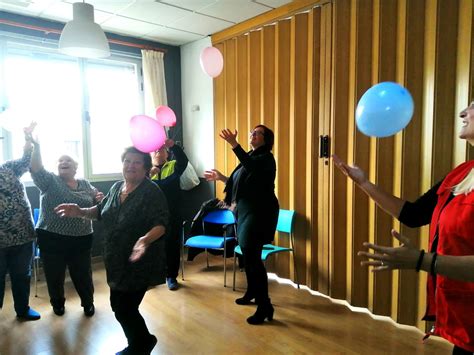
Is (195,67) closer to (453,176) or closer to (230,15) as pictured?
(230,15)

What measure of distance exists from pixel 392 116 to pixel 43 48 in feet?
12.2

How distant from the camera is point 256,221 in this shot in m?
2.76

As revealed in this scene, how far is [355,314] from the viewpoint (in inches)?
117

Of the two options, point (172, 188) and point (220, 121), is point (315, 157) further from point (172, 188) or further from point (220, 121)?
point (220, 121)

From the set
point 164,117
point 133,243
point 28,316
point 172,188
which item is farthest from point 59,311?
point 164,117

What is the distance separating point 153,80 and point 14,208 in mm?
2381

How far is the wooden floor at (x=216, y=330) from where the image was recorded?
2.45 metres

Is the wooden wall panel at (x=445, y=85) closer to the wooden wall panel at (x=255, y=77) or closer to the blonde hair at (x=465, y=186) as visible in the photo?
the blonde hair at (x=465, y=186)

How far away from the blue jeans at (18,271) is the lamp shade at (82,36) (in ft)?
5.10

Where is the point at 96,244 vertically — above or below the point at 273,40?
below

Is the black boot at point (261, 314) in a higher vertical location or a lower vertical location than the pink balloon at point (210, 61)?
lower

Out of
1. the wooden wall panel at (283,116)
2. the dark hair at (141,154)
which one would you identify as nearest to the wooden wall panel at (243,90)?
the wooden wall panel at (283,116)

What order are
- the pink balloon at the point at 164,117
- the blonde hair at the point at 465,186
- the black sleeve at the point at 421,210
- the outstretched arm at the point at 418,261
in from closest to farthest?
the outstretched arm at the point at 418,261 < the blonde hair at the point at 465,186 < the black sleeve at the point at 421,210 < the pink balloon at the point at 164,117

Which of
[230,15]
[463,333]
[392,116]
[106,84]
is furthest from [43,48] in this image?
[463,333]
